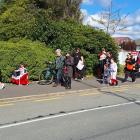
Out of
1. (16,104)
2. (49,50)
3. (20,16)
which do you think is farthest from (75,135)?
(20,16)

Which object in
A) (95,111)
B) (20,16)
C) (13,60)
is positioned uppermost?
(20,16)

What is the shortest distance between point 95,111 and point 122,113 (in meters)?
0.85

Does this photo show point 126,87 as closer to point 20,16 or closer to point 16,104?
point 16,104

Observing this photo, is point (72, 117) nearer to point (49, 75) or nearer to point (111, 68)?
point (49, 75)

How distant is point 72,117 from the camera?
38.0 ft

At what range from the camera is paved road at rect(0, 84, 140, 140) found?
9.31 metres

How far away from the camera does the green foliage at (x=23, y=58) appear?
744 inches

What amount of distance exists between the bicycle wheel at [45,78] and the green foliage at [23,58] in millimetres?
244

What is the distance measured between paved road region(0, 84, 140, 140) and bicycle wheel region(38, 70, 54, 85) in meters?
2.44

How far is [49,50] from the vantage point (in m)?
21.8

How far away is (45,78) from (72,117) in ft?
27.4

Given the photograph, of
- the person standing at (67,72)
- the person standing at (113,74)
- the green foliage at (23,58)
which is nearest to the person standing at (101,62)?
the person standing at (113,74)

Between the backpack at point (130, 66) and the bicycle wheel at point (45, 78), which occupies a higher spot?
the backpack at point (130, 66)

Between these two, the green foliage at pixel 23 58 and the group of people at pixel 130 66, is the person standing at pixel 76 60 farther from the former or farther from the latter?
the group of people at pixel 130 66
